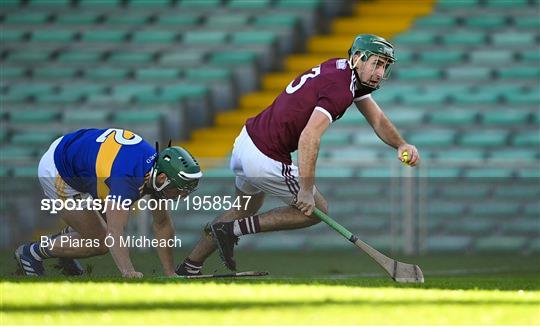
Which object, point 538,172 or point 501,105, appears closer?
point 538,172

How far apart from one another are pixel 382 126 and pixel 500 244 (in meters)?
4.70

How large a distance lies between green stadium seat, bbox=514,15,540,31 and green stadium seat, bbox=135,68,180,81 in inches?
160

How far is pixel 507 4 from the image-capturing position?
16469 millimetres

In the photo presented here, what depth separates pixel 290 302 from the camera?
5.80 meters

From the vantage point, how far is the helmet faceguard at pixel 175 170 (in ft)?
24.5

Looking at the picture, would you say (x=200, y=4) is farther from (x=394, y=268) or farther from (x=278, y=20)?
(x=394, y=268)

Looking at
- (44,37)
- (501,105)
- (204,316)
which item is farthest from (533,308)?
(44,37)

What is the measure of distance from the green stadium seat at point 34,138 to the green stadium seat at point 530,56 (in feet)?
17.4

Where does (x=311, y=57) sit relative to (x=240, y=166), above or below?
below

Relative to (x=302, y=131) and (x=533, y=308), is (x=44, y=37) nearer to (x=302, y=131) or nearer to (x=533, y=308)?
(x=302, y=131)

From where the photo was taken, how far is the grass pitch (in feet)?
16.9

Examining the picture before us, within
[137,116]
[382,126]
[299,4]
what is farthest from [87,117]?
[382,126]

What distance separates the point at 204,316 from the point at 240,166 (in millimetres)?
2736

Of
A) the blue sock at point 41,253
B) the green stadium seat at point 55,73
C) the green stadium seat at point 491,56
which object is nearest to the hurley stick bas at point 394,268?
the blue sock at point 41,253
